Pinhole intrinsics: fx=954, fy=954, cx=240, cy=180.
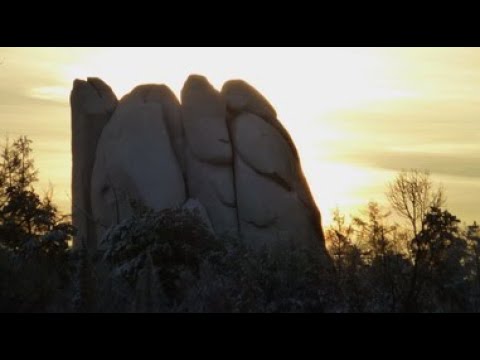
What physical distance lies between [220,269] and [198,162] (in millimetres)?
15720

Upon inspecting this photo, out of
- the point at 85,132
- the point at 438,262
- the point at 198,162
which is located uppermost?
the point at 85,132

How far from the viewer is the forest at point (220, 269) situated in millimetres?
17062

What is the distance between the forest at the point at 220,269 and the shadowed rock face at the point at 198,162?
8701 millimetres

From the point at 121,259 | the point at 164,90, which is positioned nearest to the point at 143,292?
the point at 121,259

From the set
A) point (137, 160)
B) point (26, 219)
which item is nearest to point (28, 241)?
point (26, 219)

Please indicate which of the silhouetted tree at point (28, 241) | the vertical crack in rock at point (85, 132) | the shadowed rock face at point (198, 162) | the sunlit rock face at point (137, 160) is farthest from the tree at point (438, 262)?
the vertical crack in rock at point (85, 132)

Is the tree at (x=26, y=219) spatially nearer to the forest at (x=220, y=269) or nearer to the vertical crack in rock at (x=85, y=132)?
the forest at (x=220, y=269)

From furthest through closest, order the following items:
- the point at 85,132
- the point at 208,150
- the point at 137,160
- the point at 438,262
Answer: the point at 85,132 → the point at 208,150 → the point at 137,160 → the point at 438,262

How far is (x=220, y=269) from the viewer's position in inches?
885

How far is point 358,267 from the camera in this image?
21969mm

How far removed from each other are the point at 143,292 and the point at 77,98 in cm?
2453

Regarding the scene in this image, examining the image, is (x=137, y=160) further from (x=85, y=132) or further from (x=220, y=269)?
(x=220, y=269)
